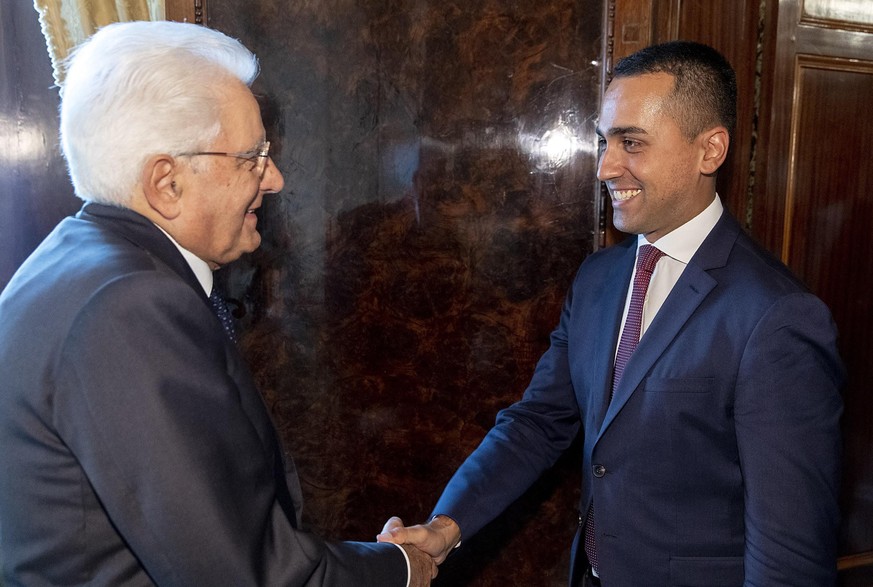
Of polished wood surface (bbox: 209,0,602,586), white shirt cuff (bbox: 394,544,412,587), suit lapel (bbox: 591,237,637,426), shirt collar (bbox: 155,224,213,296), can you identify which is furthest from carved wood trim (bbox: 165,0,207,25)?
white shirt cuff (bbox: 394,544,412,587)

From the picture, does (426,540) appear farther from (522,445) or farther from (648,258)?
(648,258)

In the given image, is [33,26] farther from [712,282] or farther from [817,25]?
[817,25]

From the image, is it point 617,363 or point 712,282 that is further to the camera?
point 617,363

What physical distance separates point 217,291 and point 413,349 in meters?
0.67

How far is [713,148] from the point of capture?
1.63 m

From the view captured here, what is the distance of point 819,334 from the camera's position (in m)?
1.37

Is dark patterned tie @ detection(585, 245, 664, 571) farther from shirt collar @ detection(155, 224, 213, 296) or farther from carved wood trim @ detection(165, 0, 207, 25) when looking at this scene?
carved wood trim @ detection(165, 0, 207, 25)

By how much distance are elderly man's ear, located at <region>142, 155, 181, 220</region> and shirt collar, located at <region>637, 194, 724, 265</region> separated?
1.00 m

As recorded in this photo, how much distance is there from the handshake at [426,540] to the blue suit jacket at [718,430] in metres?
0.30

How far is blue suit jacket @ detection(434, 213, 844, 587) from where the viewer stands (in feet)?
4.42

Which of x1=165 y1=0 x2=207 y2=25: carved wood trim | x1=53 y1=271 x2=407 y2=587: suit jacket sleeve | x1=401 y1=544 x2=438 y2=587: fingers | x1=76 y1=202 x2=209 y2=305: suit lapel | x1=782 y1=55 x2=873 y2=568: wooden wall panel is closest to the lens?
x1=53 y1=271 x2=407 y2=587: suit jacket sleeve

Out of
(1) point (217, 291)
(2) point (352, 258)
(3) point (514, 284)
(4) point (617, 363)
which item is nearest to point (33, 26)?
(1) point (217, 291)

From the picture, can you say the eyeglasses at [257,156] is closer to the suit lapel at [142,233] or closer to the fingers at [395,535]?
the suit lapel at [142,233]

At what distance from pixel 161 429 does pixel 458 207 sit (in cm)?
166
